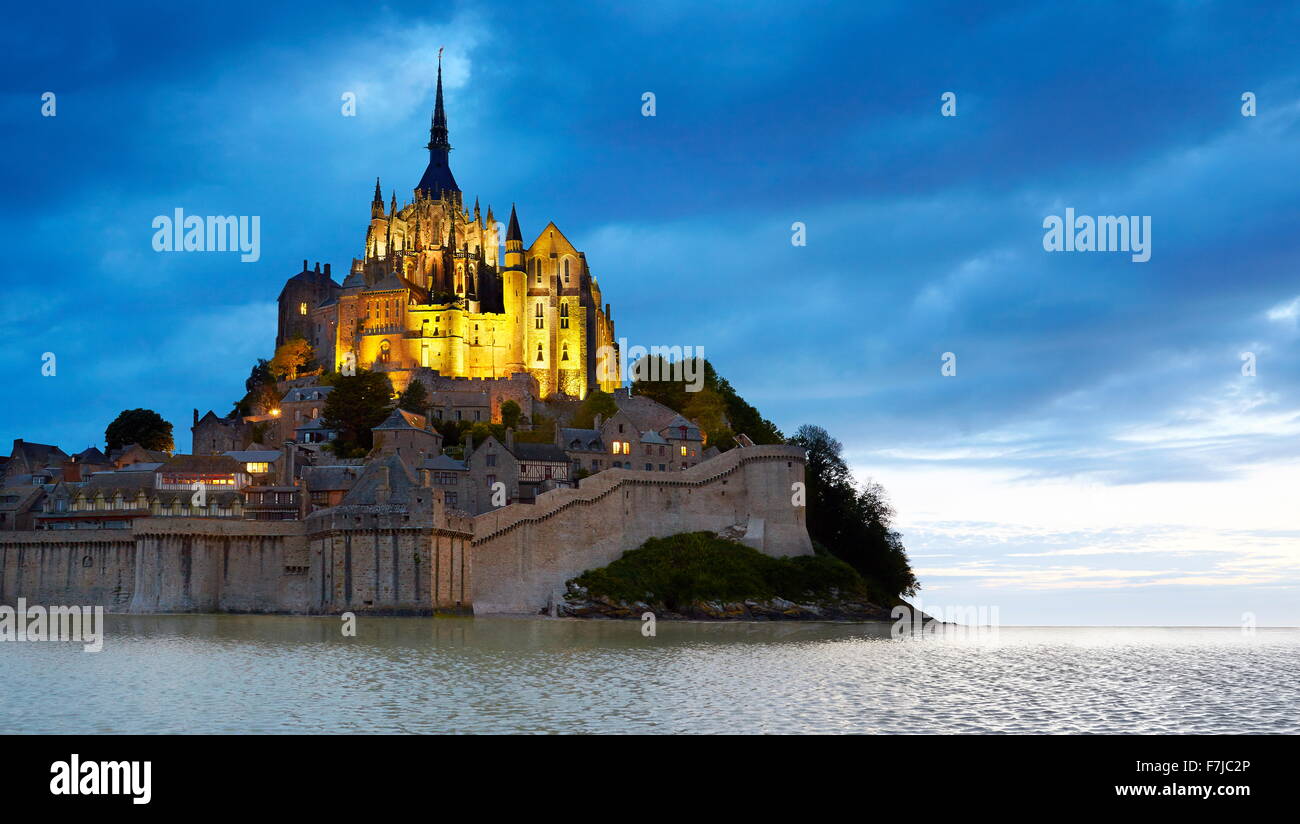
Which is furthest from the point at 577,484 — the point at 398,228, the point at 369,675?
the point at 398,228

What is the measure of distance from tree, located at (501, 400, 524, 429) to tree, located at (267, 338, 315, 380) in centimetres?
2644

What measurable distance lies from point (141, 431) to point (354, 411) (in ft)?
78.5

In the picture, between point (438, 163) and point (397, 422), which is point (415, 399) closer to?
point (397, 422)

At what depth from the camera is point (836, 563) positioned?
232 ft

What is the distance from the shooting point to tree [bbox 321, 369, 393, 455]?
83938 millimetres

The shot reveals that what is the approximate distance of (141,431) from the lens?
98.6 metres

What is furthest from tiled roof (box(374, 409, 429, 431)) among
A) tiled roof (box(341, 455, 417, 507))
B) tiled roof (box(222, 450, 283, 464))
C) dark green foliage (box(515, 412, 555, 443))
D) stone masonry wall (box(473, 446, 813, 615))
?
tiled roof (box(341, 455, 417, 507))

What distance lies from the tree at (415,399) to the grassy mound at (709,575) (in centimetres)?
2738

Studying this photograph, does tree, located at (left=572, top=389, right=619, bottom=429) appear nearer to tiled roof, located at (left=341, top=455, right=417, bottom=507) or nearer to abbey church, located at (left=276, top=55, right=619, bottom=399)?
abbey church, located at (left=276, top=55, right=619, bottom=399)

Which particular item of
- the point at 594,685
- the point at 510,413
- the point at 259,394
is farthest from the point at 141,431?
the point at 594,685

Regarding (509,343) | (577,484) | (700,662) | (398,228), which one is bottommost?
(700,662)
